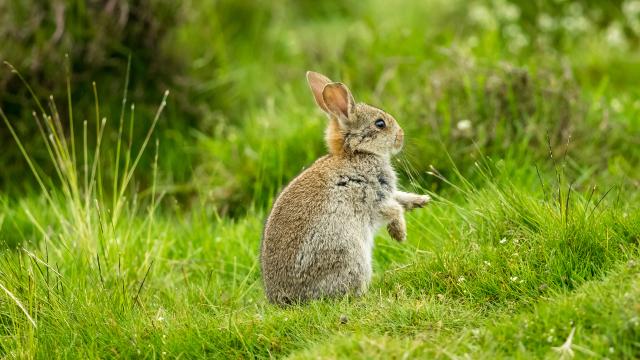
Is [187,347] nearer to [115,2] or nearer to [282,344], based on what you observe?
[282,344]

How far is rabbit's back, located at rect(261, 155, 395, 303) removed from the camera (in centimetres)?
555

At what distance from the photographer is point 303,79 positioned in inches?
413

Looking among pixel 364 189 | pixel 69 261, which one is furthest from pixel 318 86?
pixel 69 261

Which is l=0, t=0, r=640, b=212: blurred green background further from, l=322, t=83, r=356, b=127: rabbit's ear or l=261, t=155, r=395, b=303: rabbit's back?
l=261, t=155, r=395, b=303: rabbit's back

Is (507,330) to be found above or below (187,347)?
above

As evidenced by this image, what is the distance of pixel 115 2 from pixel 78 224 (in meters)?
3.62

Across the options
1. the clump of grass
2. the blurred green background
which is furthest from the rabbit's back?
the blurred green background

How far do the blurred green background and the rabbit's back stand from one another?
134cm

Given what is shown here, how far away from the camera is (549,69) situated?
8.98m

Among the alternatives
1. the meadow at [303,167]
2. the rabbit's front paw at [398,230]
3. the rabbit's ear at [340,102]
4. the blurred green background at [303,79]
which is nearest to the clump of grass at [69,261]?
the meadow at [303,167]

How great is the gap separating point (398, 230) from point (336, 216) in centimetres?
52

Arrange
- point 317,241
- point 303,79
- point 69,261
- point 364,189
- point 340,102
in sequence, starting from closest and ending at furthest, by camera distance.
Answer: point 317,241 < point 364,189 < point 340,102 < point 69,261 < point 303,79

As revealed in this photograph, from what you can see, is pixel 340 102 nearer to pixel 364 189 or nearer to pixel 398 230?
pixel 364 189

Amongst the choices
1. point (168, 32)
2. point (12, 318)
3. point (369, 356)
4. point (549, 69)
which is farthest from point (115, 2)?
point (369, 356)
